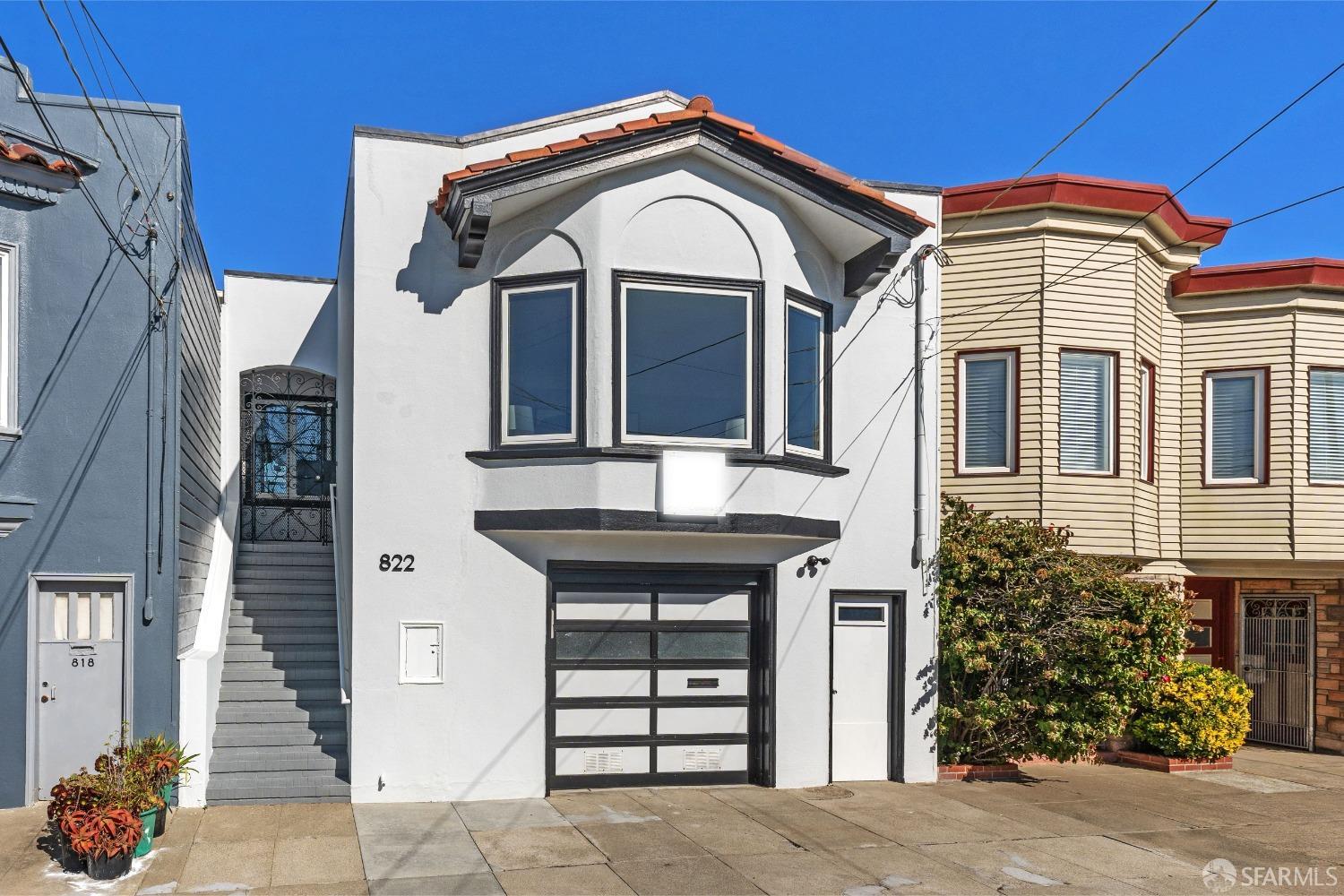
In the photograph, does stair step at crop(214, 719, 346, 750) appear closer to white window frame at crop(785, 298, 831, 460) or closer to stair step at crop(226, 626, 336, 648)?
stair step at crop(226, 626, 336, 648)

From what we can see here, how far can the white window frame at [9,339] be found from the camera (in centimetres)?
968

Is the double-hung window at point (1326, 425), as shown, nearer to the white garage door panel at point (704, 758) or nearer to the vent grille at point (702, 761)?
the white garage door panel at point (704, 758)

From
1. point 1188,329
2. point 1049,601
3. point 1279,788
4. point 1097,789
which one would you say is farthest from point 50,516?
point 1188,329

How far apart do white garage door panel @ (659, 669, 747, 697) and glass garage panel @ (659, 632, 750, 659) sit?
0.14 m

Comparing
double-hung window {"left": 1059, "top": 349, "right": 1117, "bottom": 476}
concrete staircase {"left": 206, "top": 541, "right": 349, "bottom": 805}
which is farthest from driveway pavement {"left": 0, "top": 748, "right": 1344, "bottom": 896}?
double-hung window {"left": 1059, "top": 349, "right": 1117, "bottom": 476}

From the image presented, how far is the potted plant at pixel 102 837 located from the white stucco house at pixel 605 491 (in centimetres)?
194

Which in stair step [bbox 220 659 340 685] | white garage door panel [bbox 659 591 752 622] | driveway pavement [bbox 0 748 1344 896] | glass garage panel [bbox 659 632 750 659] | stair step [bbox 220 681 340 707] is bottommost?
driveway pavement [bbox 0 748 1344 896]

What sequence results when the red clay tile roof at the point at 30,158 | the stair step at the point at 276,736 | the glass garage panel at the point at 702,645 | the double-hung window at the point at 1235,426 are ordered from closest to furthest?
the red clay tile roof at the point at 30,158 → the stair step at the point at 276,736 → the glass garage panel at the point at 702,645 → the double-hung window at the point at 1235,426

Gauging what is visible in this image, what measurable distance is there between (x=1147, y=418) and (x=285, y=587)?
11.4m

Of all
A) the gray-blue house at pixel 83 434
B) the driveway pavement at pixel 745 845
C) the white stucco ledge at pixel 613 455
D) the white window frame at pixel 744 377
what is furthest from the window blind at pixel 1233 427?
the gray-blue house at pixel 83 434

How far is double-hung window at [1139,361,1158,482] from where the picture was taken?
48.9ft

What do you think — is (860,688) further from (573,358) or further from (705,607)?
(573,358)

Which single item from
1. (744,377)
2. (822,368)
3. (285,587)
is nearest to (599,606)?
(744,377)

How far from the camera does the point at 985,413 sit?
14.5 metres
